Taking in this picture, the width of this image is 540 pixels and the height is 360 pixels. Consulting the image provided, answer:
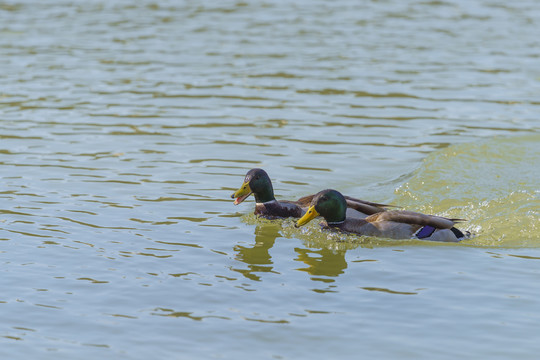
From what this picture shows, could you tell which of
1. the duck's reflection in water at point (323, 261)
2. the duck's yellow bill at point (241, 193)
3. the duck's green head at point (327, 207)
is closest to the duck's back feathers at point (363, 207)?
the duck's green head at point (327, 207)

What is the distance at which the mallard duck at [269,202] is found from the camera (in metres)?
11.5

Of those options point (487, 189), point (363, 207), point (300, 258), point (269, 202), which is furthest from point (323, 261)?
point (487, 189)

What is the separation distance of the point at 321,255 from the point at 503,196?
3321 mm

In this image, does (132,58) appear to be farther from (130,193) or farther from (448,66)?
(130,193)

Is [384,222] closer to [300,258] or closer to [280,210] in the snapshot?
[300,258]

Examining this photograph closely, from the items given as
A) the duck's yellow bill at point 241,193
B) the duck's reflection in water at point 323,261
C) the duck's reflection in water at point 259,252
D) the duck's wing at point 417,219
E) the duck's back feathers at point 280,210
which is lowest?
the duck's reflection in water at point 323,261

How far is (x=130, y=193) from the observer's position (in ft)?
40.9

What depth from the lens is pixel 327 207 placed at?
1084 centimetres

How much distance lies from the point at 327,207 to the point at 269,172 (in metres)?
2.96

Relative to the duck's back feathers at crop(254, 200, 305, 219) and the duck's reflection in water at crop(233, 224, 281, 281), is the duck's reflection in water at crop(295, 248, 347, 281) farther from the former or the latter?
the duck's back feathers at crop(254, 200, 305, 219)

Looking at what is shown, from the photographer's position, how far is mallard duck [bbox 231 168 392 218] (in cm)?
1152

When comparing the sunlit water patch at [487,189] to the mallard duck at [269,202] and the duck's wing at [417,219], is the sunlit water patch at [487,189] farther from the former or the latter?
the mallard duck at [269,202]

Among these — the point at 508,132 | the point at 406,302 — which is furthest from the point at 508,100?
the point at 406,302

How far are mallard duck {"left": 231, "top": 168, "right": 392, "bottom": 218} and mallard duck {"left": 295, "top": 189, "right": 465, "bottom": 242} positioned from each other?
41 centimetres
